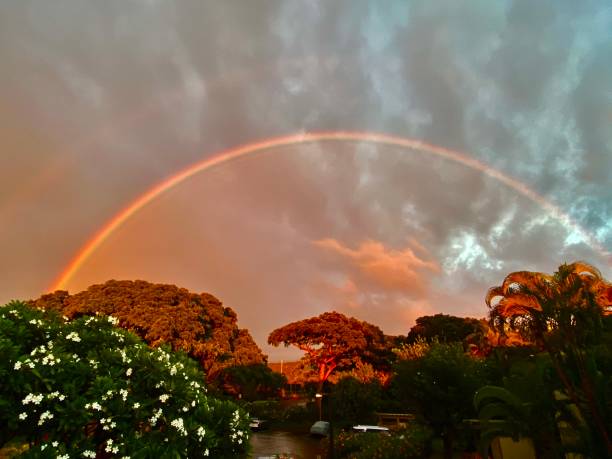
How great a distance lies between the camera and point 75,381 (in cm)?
734

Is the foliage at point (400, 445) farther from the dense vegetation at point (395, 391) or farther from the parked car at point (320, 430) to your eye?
the parked car at point (320, 430)

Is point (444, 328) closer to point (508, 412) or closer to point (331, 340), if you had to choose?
point (331, 340)

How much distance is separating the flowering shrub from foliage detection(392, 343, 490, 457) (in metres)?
12.6

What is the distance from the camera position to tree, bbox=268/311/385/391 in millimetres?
47094

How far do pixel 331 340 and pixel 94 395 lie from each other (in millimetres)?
41456

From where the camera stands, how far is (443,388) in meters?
19.5

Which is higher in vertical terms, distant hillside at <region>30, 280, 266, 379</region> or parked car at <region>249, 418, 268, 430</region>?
distant hillside at <region>30, 280, 266, 379</region>

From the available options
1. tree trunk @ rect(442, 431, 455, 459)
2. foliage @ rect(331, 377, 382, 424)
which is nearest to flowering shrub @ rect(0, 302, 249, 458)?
tree trunk @ rect(442, 431, 455, 459)

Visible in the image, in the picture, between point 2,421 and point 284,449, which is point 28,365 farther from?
point 284,449

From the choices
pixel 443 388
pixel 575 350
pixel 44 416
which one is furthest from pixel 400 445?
pixel 44 416

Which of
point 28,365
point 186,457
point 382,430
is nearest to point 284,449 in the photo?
point 382,430

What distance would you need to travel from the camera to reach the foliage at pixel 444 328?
189 ft

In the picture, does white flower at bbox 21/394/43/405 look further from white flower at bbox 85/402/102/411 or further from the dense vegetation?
white flower at bbox 85/402/102/411

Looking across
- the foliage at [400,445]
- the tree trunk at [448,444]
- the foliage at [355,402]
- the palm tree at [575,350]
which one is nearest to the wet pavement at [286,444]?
the foliage at [355,402]
